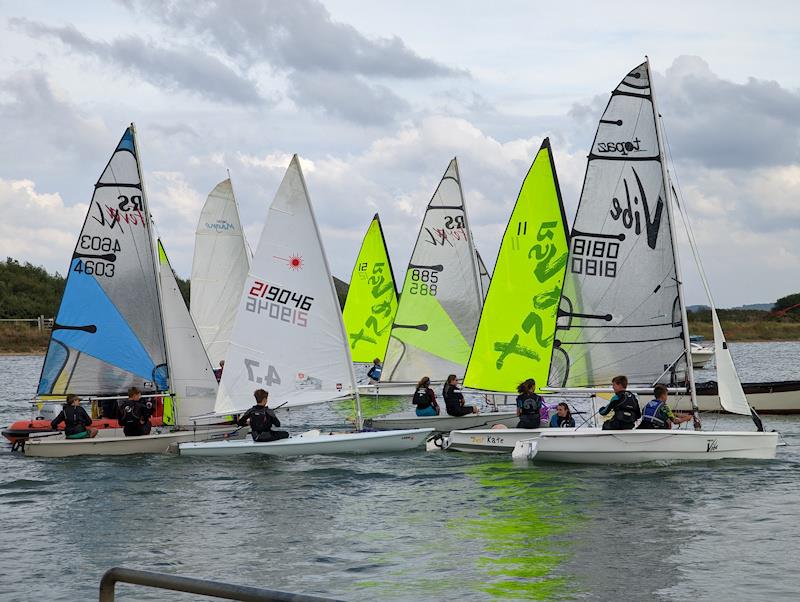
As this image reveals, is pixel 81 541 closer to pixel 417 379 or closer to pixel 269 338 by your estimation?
pixel 269 338

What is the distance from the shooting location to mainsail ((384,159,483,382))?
29.4m

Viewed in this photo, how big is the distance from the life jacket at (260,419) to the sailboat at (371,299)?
19.8 metres

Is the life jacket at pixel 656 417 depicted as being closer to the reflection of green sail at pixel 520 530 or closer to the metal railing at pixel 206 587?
the reflection of green sail at pixel 520 530

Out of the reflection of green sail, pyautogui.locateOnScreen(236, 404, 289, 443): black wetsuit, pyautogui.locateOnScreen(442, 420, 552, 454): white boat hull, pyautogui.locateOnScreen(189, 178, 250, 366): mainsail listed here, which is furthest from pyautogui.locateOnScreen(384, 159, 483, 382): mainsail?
pyautogui.locateOnScreen(236, 404, 289, 443): black wetsuit

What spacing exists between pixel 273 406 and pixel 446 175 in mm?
11271

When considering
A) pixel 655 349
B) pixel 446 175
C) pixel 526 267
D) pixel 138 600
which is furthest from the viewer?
pixel 446 175

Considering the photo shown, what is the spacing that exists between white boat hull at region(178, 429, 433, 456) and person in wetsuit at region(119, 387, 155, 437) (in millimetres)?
1070

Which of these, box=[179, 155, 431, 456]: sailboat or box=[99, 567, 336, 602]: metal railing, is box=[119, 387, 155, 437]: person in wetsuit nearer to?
box=[179, 155, 431, 456]: sailboat

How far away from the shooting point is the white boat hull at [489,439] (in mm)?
20153

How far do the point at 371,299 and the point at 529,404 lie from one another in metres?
20.1

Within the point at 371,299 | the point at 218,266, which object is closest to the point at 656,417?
the point at 218,266

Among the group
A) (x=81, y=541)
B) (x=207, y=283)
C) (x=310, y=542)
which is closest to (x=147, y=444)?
(x=81, y=541)

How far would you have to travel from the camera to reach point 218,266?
3180 centimetres

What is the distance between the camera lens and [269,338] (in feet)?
68.2
